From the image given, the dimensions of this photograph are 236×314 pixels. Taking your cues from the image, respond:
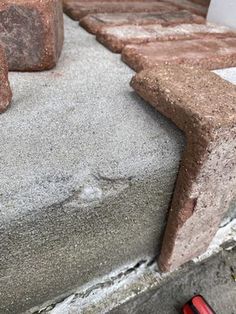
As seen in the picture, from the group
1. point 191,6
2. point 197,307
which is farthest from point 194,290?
point 191,6

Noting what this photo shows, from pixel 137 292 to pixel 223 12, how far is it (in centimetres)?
133

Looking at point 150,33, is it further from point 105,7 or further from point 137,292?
point 137,292

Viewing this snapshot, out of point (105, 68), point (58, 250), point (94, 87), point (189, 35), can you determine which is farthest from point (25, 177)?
point (189, 35)

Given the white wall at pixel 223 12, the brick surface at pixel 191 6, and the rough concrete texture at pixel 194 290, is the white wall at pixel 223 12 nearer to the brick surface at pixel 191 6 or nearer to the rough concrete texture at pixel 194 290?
the brick surface at pixel 191 6

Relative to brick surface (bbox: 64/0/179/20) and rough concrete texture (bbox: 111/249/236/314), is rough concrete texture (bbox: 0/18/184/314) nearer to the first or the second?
rough concrete texture (bbox: 111/249/236/314)

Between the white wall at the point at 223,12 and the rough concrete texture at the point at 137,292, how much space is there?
1118 mm

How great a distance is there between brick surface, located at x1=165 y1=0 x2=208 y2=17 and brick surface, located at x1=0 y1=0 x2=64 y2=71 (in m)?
1.01

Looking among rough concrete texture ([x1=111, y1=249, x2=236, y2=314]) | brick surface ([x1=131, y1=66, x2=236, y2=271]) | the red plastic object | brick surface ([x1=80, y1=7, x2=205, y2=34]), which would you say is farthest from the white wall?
the red plastic object

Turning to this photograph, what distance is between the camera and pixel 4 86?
905mm

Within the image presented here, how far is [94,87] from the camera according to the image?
1115 millimetres

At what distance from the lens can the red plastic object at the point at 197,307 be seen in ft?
3.53

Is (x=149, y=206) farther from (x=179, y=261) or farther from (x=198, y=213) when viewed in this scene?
(x=179, y=261)

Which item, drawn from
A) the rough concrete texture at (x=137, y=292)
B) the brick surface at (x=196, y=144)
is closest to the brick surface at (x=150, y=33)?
the brick surface at (x=196, y=144)

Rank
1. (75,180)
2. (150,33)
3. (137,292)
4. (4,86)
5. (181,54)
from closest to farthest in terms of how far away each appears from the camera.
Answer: (75,180)
(4,86)
(137,292)
(181,54)
(150,33)
